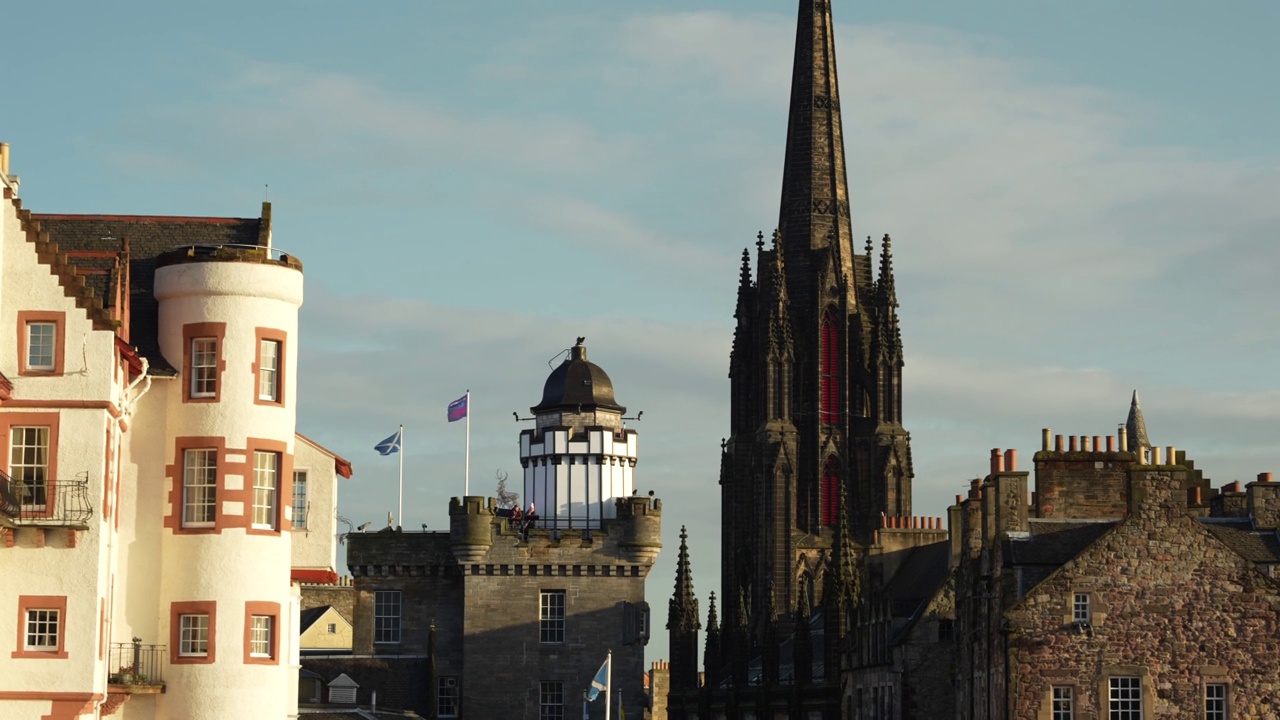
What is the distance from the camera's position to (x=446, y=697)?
88812 millimetres

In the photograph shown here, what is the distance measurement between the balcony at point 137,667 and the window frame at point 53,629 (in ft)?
7.91

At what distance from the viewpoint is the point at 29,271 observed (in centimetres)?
4347

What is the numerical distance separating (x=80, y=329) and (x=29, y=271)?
62.0 inches

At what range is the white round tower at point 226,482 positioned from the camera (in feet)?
151

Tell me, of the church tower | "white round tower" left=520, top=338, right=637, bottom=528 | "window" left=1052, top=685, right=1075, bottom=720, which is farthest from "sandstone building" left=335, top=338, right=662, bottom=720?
"window" left=1052, top=685, right=1075, bottom=720

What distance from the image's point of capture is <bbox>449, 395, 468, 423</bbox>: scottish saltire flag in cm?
8750

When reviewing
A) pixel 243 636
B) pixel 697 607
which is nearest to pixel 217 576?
pixel 243 636

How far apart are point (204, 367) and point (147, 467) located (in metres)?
2.36

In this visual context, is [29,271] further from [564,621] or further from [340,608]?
[340,608]

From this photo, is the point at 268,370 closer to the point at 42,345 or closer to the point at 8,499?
the point at 42,345

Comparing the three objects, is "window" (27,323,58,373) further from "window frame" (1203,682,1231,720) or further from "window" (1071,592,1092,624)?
"window frame" (1203,682,1231,720)

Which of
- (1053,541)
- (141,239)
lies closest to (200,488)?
(141,239)

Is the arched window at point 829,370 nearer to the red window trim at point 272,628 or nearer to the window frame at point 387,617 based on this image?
the window frame at point 387,617

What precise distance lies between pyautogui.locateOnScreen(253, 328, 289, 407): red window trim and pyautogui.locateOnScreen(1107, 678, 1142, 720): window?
1961cm
